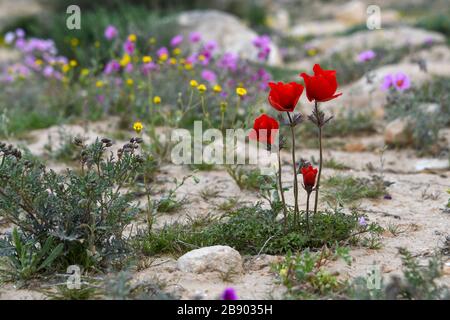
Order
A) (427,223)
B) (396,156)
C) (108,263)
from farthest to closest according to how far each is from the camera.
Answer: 1. (396,156)
2. (427,223)
3. (108,263)

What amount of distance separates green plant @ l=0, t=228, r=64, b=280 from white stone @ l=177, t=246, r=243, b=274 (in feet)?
1.79

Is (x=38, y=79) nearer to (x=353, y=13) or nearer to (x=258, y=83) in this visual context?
(x=258, y=83)

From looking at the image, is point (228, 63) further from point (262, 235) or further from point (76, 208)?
point (76, 208)

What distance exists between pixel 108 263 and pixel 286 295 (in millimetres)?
800

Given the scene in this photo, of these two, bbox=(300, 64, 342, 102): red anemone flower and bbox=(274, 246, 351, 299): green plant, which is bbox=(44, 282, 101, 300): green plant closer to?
bbox=(274, 246, 351, 299): green plant

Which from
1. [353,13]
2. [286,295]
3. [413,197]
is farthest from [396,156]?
[353,13]

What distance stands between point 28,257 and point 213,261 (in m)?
0.78

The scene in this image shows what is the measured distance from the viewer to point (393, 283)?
236 cm

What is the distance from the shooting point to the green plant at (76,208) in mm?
2822

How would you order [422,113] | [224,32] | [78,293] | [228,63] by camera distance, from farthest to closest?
1. [224,32]
2. [228,63]
3. [422,113]
4. [78,293]

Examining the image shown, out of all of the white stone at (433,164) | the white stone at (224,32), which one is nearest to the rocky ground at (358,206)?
the white stone at (433,164)

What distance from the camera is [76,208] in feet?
9.50

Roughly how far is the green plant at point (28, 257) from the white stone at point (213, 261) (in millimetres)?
545

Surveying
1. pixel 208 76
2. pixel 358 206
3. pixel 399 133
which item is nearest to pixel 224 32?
pixel 208 76
